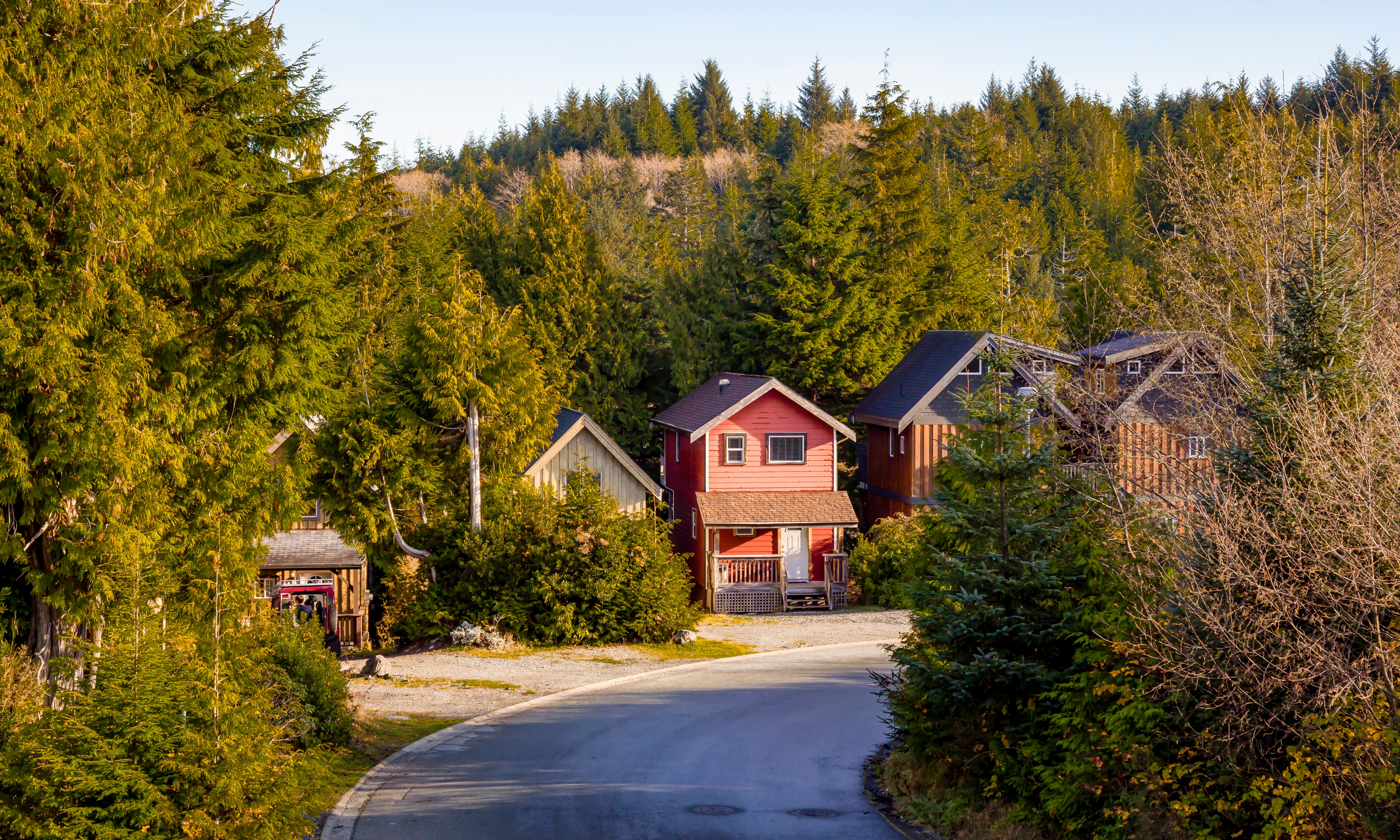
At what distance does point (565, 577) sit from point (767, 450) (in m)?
14.2

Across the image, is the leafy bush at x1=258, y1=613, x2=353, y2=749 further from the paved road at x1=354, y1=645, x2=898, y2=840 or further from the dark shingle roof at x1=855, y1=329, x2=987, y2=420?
the dark shingle roof at x1=855, y1=329, x2=987, y2=420

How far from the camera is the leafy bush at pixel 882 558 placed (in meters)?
38.9

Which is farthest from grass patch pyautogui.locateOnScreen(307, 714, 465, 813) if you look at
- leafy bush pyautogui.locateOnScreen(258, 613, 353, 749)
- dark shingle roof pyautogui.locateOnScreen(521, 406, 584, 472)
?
dark shingle roof pyautogui.locateOnScreen(521, 406, 584, 472)

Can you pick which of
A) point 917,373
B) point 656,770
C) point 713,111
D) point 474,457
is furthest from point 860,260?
point 713,111

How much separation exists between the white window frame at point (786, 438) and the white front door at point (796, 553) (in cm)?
263

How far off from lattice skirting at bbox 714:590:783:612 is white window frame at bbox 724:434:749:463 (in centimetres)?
513

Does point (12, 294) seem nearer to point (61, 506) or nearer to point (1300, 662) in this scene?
point (61, 506)

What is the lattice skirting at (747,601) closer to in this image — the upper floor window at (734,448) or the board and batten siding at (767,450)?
the board and batten siding at (767,450)

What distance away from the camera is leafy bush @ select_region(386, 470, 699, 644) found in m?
29.7

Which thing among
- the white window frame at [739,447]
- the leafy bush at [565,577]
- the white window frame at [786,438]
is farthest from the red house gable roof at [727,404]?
the leafy bush at [565,577]

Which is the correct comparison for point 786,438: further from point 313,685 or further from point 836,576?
point 313,685

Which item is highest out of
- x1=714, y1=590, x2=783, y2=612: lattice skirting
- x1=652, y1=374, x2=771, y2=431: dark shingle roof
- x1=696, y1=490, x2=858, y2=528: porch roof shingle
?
x1=652, y1=374, x2=771, y2=431: dark shingle roof

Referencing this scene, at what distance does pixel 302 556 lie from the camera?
1292 inches

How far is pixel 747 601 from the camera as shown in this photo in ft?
130
